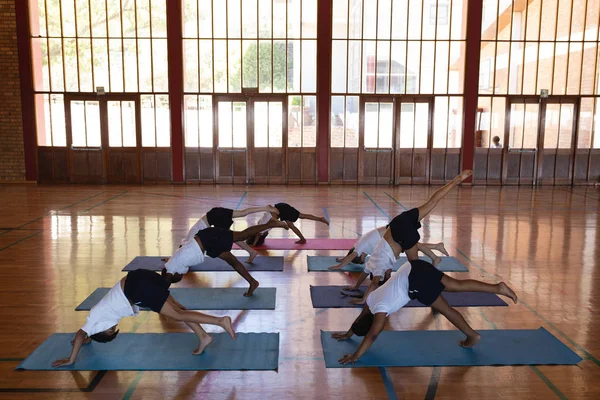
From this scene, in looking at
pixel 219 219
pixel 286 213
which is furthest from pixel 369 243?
pixel 219 219

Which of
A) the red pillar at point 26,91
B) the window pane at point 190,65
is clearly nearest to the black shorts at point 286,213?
the window pane at point 190,65

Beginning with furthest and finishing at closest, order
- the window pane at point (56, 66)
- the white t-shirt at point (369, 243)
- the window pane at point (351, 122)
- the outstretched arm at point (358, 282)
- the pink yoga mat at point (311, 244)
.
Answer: the window pane at point (351, 122) → the window pane at point (56, 66) → the pink yoga mat at point (311, 244) → the white t-shirt at point (369, 243) → the outstretched arm at point (358, 282)

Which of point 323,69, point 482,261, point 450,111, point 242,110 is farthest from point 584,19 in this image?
point 482,261

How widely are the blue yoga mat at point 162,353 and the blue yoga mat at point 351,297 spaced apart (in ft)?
3.30

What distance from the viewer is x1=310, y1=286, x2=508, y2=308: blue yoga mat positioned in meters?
5.47

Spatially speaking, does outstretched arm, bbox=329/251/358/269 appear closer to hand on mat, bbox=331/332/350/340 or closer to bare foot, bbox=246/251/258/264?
bare foot, bbox=246/251/258/264

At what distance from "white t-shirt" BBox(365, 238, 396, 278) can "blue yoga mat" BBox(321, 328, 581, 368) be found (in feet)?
2.44

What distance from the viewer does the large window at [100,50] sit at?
47.0 ft

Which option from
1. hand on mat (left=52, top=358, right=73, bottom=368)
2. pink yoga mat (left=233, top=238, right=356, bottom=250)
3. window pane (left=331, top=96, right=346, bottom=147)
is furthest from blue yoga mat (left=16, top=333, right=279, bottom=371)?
window pane (left=331, top=96, right=346, bottom=147)

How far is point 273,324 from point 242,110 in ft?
35.1

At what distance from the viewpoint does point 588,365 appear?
4168 millimetres

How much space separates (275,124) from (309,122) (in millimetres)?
994

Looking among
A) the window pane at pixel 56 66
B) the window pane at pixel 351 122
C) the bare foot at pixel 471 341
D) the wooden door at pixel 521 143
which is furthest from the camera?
the wooden door at pixel 521 143

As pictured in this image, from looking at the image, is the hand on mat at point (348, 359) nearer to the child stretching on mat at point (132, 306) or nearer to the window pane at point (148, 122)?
the child stretching on mat at point (132, 306)
